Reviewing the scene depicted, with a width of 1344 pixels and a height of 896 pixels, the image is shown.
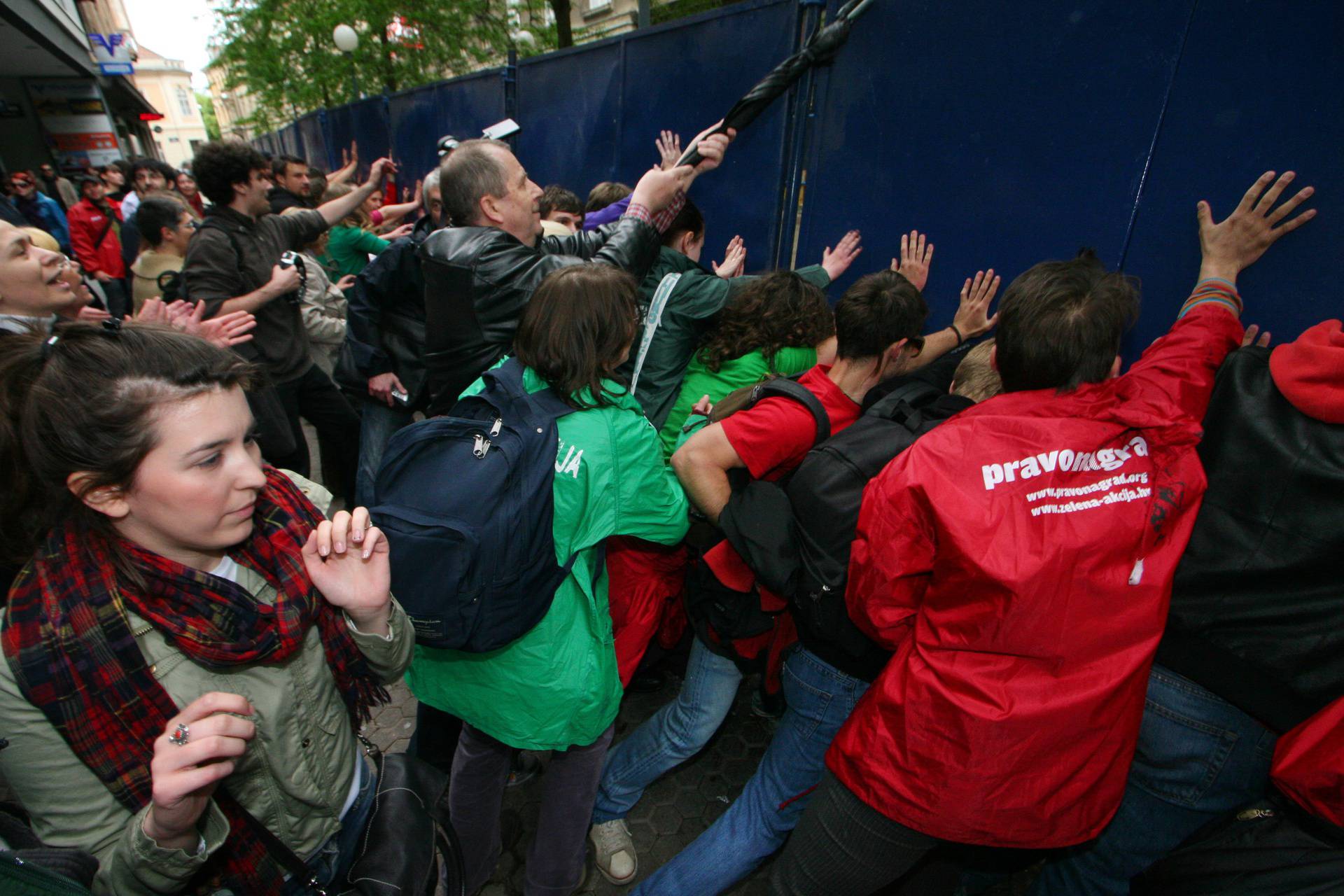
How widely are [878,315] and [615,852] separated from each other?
208cm

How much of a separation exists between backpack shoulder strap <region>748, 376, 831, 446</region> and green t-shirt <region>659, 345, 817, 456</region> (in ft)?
1.61

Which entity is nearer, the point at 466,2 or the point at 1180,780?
the point at 1180,780

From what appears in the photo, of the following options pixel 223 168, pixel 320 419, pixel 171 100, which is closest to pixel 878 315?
pixel 223 168

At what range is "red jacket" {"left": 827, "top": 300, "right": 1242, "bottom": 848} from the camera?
50.9 inches

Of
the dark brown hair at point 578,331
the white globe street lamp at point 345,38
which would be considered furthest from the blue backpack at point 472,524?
the white globe street lamp at point 345,38

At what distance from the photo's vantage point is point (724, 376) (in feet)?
8.05

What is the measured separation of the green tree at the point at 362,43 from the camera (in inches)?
Answer: 559

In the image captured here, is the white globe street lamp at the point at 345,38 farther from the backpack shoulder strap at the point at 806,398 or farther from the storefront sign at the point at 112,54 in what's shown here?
the backpack shoulder strap at the point at 806,398

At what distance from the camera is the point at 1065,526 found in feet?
4.22

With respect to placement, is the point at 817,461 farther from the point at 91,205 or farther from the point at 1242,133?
the point at 91,205

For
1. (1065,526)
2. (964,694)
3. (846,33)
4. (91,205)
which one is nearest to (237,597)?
(964,694)

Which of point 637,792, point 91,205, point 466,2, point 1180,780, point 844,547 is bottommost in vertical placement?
point 637,792

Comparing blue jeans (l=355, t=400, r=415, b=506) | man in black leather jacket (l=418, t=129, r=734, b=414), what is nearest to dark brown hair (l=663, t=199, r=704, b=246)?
man in black leather jacket (l=418, t=129, r=734, b=414)

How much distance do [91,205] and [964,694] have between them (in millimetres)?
11159
